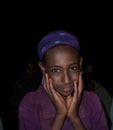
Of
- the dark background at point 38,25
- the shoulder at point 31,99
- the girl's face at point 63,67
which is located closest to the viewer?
the girl's face at point 63,67

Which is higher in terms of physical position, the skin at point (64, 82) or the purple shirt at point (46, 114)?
the skin at point (64, 82)

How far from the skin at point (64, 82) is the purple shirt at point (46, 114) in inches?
2.5

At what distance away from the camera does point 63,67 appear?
2414mm

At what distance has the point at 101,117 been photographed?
254 cm

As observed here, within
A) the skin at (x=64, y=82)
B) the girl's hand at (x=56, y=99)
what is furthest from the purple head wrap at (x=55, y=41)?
the girl's hand at (x=56, y=99)

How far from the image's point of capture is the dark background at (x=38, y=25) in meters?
15.2

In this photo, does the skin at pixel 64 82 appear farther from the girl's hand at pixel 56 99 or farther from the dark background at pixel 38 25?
the dark background at pixel 38 25

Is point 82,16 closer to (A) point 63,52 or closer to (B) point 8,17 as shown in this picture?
(B) point 8,17

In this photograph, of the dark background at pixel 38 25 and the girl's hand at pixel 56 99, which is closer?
the girl's hand at pixel 56 99

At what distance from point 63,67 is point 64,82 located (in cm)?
10

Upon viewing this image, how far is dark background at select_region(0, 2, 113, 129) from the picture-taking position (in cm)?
1522

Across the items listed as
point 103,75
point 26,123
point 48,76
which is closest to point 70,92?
point 48,76

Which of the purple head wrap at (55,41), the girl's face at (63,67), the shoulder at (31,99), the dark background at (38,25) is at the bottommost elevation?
the dark background at (38,25)

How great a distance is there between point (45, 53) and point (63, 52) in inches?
5.1
